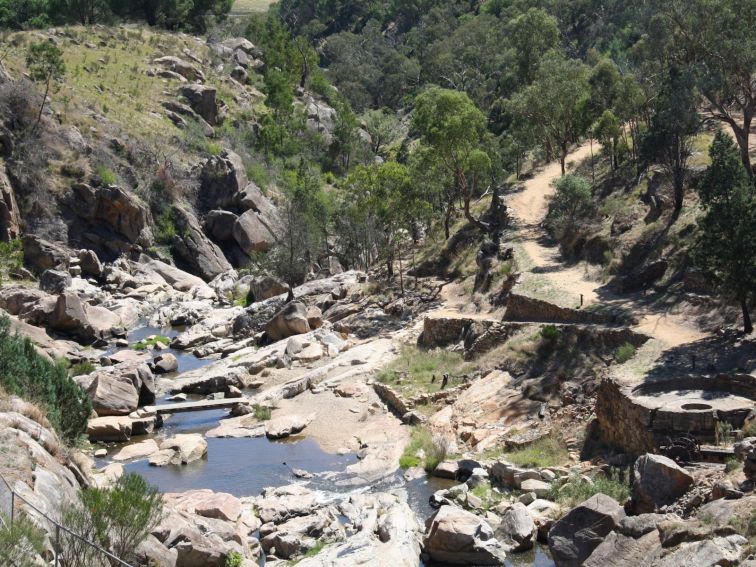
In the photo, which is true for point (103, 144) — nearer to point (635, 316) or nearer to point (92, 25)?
point (92, 25)

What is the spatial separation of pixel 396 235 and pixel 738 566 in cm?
4193

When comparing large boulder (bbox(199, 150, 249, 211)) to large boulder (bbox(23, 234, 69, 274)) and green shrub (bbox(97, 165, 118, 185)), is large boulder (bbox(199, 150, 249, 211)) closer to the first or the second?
green shrub (bbox(97, 165, 118, 185))

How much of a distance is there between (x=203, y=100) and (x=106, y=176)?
82.4ft

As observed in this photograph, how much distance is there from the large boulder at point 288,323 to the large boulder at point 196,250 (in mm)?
24625

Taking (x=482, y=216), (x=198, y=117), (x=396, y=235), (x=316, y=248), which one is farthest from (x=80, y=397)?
(x=198, y=117)

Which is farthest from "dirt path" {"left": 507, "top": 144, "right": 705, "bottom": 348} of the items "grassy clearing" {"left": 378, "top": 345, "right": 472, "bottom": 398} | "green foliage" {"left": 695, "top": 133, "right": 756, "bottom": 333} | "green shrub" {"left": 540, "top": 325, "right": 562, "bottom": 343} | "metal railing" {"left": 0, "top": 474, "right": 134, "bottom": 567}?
"metal railing" {"left": 0, "top": 474, "right": 134, "bottom": 567}

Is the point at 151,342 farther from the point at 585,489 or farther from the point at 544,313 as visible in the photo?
the point at 585,489

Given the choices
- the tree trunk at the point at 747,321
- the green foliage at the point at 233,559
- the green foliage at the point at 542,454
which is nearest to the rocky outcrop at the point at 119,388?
the green foliage at the point at 233,559

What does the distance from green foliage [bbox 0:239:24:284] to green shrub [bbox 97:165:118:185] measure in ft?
35.9

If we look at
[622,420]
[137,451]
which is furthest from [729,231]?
[137,451]

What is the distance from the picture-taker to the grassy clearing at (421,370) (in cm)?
4050

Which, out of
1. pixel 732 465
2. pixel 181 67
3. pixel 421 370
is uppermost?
pixel 181 67

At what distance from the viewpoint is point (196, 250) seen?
258ft

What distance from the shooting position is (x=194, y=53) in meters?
112
